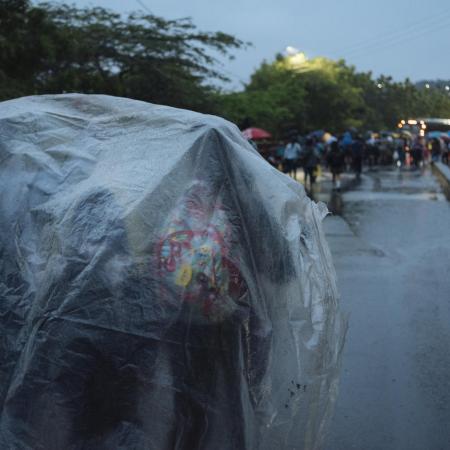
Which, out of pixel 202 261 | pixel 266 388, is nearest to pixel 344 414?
pixel 266 388

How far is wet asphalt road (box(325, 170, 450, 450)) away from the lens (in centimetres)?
422

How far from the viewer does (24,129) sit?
10.5 ft

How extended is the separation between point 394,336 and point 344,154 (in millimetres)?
19982

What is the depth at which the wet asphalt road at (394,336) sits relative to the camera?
4223mm

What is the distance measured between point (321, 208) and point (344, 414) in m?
1.39

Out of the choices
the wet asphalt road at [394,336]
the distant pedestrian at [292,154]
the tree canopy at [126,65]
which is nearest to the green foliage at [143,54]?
the tree canopy at [126,65]

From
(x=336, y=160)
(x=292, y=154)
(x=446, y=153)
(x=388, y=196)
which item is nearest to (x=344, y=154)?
(x=336, y=160)

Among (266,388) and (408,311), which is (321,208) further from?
(408,311)

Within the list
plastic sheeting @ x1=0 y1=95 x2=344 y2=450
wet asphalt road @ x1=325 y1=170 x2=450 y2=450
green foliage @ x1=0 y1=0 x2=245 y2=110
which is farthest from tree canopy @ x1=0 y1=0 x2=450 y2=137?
plastic sheeting @ x1=0 y1=95 x2=344 y2=450

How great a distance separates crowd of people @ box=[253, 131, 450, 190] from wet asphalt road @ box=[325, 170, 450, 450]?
284 inches

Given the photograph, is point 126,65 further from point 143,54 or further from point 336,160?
point 336,160

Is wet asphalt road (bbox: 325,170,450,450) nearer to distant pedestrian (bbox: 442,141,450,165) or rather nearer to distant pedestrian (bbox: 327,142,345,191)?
distant pedestrian (bbox: 327,142,345,191)

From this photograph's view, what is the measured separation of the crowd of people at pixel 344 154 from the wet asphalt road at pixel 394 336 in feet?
23.7

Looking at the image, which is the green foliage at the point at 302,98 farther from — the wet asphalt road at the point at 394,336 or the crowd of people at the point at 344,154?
the wet asphalt road at the point at 394,336
